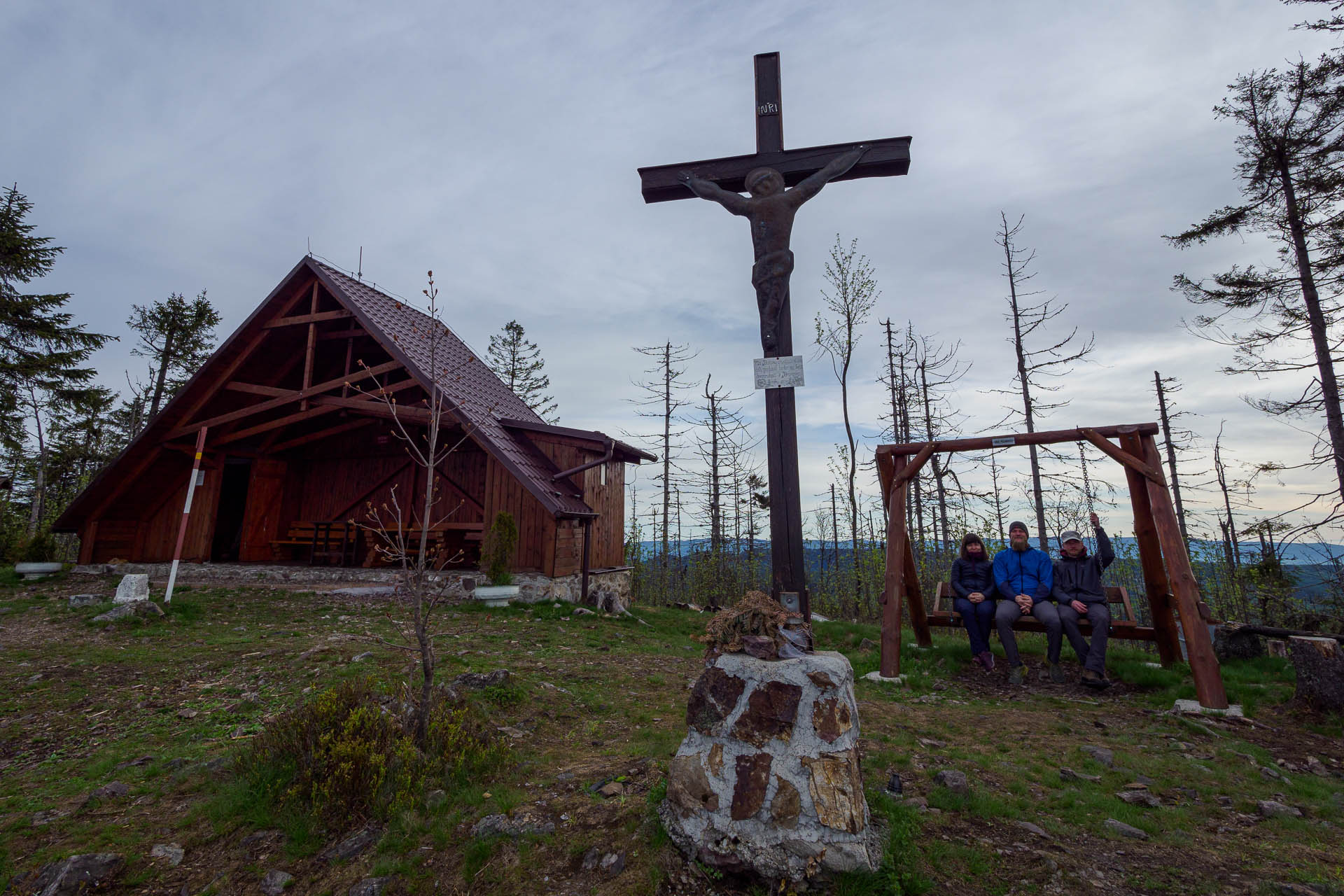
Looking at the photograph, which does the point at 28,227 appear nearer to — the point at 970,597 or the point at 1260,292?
the point at 970,597

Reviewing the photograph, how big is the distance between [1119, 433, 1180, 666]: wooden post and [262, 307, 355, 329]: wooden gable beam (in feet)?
38.6

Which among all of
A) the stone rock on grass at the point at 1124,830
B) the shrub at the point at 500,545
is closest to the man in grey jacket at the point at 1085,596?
the stone rock on grass at the point at 1124,830

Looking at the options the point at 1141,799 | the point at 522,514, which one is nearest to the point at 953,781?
the point at 1141,799

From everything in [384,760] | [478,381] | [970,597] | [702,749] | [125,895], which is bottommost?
[125,895]

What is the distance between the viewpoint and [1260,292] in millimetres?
9422

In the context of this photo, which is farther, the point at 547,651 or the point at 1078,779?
the point at 547,651

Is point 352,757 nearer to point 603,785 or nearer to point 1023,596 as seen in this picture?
point 603,785

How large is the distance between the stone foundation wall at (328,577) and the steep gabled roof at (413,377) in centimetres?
129

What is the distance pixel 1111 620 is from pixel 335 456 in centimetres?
1479

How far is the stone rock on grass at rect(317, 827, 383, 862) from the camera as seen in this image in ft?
8.74

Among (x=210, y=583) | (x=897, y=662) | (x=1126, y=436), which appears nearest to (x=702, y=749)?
(x=897, y=662)

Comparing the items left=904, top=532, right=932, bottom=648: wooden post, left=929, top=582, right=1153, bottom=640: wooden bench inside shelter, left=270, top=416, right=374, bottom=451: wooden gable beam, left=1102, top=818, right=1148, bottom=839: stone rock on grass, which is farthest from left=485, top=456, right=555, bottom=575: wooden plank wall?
Answer: left=1102, top=818, right=1148, bottom=839: stone rock on grass

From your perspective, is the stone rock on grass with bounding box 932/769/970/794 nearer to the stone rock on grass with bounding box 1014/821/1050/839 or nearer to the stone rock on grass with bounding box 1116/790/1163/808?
the stone rock on grass with bounding box 1014/821/1050/839

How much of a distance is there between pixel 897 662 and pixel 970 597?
3.32 feet
